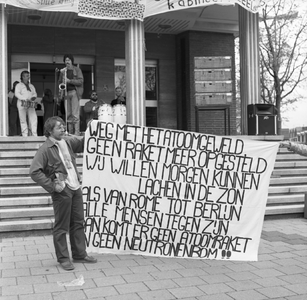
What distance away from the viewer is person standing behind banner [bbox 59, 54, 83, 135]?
1148 centimetres

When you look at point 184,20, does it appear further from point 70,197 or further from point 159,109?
point 70,197

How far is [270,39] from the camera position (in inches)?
859

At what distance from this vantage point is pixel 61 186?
210 inches

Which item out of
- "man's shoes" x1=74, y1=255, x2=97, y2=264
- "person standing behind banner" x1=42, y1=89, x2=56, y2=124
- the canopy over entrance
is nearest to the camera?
"man's shoes" x1=74, y1=255, x2=97, y2=264

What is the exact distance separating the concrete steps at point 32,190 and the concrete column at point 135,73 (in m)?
2.96

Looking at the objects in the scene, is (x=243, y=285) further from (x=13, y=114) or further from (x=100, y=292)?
(x=13, y=114)

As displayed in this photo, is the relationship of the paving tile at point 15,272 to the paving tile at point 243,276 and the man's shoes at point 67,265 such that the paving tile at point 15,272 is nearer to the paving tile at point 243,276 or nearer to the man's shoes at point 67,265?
the man's shoes at point 67,265

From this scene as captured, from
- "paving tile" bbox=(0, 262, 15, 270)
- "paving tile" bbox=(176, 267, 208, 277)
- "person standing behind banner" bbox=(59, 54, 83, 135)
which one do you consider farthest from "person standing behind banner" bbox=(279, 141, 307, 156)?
"person standing behind banner" bbox=(59, 54, 83, 135)

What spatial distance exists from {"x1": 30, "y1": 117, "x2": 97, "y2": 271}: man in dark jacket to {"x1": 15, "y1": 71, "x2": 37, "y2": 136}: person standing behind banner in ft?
22.7

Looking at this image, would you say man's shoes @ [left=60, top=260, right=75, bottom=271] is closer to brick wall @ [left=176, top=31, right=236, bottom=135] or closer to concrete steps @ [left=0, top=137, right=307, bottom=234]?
concrete steps @ [left=0, top=137, right=307, bottom=234]

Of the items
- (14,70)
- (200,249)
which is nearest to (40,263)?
(200,249)

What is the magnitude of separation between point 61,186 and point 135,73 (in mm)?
8155

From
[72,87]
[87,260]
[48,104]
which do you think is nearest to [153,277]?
[87,260]

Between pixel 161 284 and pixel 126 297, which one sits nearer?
pixel 126 297
